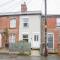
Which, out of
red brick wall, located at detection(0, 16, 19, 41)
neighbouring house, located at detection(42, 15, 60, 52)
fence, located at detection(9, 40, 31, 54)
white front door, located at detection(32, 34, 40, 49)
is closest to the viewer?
fence, located at detection(9, 40, 31, 54)

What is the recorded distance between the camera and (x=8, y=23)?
35.9m

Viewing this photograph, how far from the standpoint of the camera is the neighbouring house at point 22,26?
3416cm

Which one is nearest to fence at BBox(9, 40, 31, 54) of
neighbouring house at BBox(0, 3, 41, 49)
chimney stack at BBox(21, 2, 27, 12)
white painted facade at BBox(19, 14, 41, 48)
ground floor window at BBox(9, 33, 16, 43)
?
neighbouring house at BBox(0, 3, 41, 49)

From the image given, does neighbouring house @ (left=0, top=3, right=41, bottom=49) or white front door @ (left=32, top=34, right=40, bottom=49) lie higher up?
neighbouring house @ (left=0, top=3, right=41, bottom=49)

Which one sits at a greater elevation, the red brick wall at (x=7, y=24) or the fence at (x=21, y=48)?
the red brick wall at (x=7, y=24)

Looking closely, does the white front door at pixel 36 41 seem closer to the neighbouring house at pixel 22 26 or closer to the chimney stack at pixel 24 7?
the neighbouring house at pixel 22 26

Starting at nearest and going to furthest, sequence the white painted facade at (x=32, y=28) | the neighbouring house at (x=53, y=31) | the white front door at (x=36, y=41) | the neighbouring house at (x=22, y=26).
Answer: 1. the neighbouring house at (x=53, y=31)
2. the white front door at (x=36, y=41)
3. the white painted facade at (x=32, y=28)
4. the neighbouring house at (x=22, y=26)

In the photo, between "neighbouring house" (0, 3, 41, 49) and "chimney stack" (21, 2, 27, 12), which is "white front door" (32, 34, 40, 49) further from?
"chimney stack" (21, 2, 27, 12)

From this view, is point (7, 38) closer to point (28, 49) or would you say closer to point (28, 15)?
point (28, 15)

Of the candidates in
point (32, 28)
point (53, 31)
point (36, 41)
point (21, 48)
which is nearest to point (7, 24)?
point (32, 28)

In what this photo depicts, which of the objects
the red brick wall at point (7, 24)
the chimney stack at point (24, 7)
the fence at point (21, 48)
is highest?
the chimney stack at point (24, 7)

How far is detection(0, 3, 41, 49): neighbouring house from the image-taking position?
112ft

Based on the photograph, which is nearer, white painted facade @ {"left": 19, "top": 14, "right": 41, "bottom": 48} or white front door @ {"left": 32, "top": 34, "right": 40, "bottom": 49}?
white front door @ {"left": 32, "top": 34, "right": 40, "bottom": 49}

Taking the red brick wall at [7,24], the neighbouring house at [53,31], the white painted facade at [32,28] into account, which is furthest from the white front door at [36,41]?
the red brick wall at [7,24]
